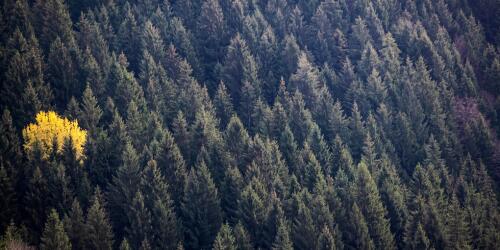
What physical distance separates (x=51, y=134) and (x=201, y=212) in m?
16.5

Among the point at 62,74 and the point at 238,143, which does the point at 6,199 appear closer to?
the point at 62,74

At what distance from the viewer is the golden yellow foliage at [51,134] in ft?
171

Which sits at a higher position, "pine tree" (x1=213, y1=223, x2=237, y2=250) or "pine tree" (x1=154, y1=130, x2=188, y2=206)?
"pine tree" (x1=154, y1=130, x2=188, y2=206)

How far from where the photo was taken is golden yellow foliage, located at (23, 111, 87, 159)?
52.1 m

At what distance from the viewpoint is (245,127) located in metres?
68.5

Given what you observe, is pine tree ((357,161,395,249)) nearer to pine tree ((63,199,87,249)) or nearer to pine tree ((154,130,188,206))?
pine tree ((154,130,188,206))

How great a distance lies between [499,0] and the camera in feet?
360

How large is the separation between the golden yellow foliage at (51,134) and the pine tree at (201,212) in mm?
11266

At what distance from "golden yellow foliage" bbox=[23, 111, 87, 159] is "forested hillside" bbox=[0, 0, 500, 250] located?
21 centimetres

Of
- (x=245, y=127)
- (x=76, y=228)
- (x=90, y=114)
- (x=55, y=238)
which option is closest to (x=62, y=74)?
(x=90, y=114)

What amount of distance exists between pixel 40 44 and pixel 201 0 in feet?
91.3

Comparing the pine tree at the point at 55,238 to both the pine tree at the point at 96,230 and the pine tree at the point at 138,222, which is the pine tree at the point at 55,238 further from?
the pine tree at the point at 138,222

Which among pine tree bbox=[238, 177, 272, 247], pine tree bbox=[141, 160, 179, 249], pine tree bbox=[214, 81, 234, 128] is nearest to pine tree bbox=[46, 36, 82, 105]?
pine tree bbox=[214, 81, 234, 128]

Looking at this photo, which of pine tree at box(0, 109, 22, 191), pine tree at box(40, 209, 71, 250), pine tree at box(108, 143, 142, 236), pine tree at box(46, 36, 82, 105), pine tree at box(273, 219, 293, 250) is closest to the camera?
pine tree at box(40, 209, 71, 250)
